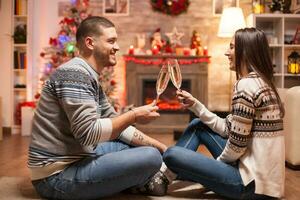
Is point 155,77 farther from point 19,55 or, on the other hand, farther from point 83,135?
point 83,135

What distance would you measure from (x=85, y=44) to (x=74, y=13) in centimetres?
357

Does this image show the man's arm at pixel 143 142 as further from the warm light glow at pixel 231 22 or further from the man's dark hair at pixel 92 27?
the warm light glow at pixel 231 22

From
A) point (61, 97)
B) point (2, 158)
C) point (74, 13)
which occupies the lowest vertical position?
point (2, 158)

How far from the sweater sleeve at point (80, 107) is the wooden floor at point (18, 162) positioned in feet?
3.70

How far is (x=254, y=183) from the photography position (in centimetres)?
189

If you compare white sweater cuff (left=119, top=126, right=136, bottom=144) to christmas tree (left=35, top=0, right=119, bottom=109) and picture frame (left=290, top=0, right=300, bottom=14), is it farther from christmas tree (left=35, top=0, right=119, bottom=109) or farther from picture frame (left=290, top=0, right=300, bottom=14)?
picture frame (left=290, top=0, right=300, bottom=14)

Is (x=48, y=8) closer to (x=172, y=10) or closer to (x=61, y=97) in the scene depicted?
(x=172, y=10)

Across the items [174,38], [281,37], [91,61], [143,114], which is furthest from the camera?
[174,38]

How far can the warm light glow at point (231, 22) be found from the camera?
5121mm

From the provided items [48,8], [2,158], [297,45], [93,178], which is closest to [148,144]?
[93,178]

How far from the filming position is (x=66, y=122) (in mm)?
1810

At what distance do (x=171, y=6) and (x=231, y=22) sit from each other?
98cm

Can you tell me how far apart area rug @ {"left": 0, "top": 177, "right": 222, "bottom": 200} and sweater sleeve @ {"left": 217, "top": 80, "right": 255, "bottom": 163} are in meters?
0.37

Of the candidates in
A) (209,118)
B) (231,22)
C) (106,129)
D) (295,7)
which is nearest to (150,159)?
(106,129)
